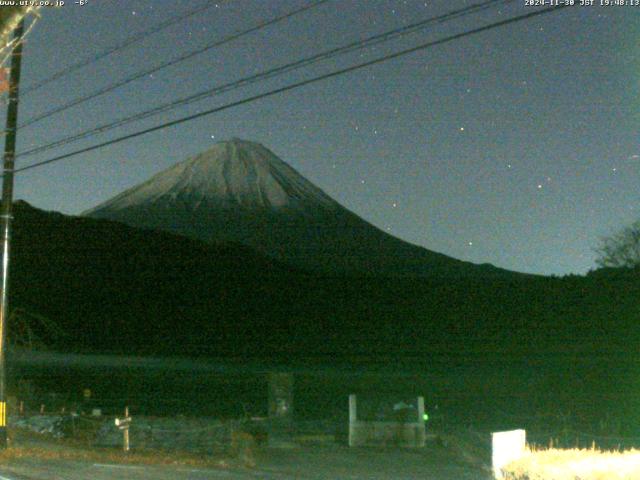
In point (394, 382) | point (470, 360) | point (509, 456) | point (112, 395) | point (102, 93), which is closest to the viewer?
point (509, 456)

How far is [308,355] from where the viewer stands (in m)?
91.8

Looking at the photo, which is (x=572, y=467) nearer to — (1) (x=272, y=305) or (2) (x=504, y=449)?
(2) (x=504, y=449)

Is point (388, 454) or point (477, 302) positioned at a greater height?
point (477, 302)

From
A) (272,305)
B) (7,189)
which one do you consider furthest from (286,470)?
(272,305)

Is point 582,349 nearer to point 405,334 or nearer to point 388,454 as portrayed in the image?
point 405,334

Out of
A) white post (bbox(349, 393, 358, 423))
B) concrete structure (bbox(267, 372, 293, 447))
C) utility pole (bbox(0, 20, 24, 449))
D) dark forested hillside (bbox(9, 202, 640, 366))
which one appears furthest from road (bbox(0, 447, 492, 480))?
dark forested hillside (bbox(9, 202, 640, 366))

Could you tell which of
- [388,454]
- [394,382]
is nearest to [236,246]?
[394,382]

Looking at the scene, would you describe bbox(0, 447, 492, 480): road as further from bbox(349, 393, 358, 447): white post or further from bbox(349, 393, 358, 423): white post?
bbox(349, 393, 358, 423): white post

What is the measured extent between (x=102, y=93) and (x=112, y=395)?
41.0 m

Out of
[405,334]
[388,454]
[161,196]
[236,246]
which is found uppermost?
[161,196]

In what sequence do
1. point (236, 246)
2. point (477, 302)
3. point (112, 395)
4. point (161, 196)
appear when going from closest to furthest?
point (112, 395)
point (477, 302)
point (236, 246)
point (161, 196)

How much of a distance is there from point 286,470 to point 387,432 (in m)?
6.84

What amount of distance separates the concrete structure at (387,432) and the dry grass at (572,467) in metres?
9.18

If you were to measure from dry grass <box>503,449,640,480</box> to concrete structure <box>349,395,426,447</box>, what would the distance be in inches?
361
